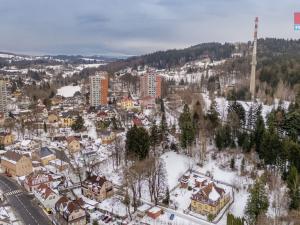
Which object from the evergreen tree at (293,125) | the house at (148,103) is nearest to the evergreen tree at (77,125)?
the house at (148,103)

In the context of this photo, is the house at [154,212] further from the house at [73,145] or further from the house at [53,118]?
the house at [53,118]

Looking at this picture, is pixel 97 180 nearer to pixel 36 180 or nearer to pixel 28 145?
pixel 36 180

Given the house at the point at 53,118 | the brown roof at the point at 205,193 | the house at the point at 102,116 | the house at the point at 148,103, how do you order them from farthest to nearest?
the house at the point at 148,103, the house at the point at 53,118, the house at the point at 102,116, the brown roof at the point at 205,193

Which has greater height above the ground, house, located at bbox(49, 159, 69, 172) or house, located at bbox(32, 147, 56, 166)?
house, located at bbox(32, 147, 56, 166)

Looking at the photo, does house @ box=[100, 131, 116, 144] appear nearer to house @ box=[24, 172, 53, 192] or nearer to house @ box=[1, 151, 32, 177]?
house @ box=[1, 151, 32, 177]

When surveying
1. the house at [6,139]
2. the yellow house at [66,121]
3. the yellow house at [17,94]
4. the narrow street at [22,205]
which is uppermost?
the yellow house at [17,94]

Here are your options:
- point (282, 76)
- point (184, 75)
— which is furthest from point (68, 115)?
point (184, 75)

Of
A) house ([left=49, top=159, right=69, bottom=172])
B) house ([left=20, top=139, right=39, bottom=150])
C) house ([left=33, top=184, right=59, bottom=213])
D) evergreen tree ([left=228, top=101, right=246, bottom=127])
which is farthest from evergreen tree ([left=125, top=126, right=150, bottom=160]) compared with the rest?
house ([left=20, top=139, right=39, bottom=150])
